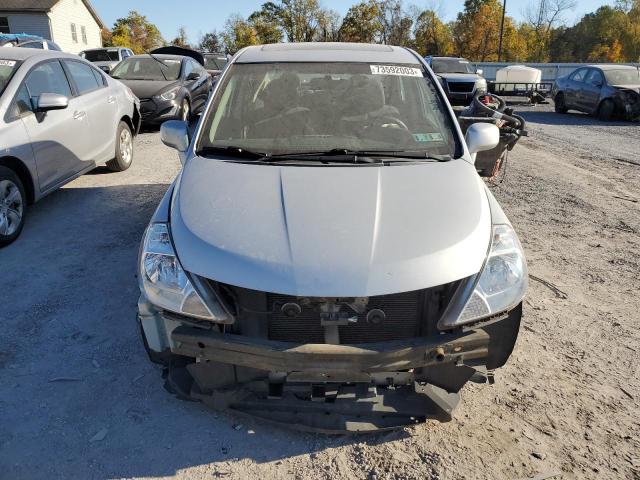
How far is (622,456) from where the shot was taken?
8.45ft

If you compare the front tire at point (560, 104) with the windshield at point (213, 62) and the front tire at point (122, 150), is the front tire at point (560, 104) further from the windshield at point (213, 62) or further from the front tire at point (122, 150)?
the front tire at point (122, 150)

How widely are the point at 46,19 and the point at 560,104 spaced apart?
108 feet

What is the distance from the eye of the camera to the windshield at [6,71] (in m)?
5.36

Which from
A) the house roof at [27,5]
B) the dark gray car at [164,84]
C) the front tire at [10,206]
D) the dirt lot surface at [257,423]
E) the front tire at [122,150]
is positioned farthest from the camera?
the house roof at [27,5]

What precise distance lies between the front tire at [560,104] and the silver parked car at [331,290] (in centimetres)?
1602

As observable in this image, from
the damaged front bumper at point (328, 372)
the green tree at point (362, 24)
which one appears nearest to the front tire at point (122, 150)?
the damaged front bumper at point (328, 372)

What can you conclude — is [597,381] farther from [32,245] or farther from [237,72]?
[32,245]

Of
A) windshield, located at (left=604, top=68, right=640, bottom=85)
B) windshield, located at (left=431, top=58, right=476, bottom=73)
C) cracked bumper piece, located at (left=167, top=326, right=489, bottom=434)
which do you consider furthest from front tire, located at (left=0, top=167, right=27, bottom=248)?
windshield, located at (left=604, top=68, right=640, bottom=85)

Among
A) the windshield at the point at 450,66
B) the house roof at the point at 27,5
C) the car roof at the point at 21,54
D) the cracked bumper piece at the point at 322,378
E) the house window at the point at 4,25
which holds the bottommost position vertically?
the cracked bumper piece at the point at 322,378

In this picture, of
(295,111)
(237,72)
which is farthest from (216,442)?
(237,72)

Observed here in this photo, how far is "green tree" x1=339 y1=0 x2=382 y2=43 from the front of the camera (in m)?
54.2

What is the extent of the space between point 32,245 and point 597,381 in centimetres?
490

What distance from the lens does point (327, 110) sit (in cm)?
366

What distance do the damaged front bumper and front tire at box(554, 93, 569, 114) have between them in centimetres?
1653
